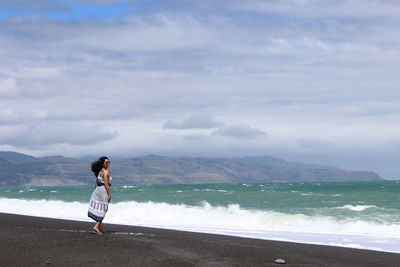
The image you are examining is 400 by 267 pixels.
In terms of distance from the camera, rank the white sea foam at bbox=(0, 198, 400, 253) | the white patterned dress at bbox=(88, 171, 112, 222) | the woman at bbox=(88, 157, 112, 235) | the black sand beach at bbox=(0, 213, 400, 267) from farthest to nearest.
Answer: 1. the white sea foam at bbox=(0, 198, 400, 253)
2. the white patterned dress at bbox=(88, 171, 112, 222)
3. the woman at bbox=(88, 157, 112, 235)
4. the black sand beach at bbox=(0, 213, 400, 267)

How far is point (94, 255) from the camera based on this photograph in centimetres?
1200

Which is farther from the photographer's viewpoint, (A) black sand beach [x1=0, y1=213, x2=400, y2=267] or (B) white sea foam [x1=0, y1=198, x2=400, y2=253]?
(B) white sea foam [x1=0, y1=198, x2=400, y2=253]

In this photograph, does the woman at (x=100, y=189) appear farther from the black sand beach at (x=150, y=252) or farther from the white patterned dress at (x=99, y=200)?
the black sand beach at (x=150, y=252)

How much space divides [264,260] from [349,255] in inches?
111

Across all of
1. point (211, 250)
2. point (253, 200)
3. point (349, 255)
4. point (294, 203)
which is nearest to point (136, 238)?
point (211, 250)

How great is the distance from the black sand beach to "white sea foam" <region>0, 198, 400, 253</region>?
367 cm

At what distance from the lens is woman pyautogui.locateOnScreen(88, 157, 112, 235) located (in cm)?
1505

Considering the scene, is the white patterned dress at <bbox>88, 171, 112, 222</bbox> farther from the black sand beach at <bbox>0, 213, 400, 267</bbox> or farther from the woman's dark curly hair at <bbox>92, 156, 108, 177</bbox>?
the black sand beach at <bbox>0, 213, 400, 267</bbox>

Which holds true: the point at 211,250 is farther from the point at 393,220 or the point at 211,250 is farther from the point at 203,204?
the point at 203,204

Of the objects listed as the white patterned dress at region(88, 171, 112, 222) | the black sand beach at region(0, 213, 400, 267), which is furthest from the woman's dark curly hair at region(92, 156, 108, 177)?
the black sand beach at region(0, 213, 400, 267)

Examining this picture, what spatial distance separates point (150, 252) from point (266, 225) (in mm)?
15493

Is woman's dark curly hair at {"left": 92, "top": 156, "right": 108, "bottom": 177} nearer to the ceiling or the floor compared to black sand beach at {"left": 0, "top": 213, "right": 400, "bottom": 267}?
nearer to the ceiling

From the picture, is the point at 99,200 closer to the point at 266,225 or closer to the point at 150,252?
the point at 150,252

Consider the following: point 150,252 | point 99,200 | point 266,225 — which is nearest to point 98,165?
point 99,200
